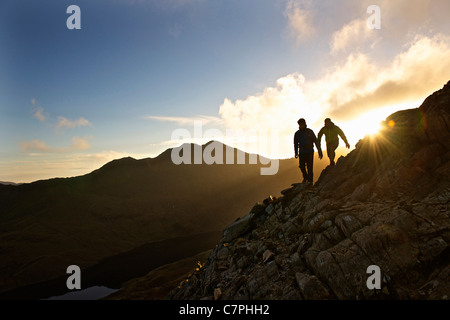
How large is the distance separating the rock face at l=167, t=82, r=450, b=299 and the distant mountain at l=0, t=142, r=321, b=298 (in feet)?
350

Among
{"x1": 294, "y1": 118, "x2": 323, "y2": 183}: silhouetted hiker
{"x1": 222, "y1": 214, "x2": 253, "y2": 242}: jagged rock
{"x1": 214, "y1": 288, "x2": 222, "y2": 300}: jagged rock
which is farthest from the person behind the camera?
{"x1": 222, "y1": 214, "x2": 253, "y2": 242}: jagged rock

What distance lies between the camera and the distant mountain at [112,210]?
97.8 m

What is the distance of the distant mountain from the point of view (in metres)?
97.8

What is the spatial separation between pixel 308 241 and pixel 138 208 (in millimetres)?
147556

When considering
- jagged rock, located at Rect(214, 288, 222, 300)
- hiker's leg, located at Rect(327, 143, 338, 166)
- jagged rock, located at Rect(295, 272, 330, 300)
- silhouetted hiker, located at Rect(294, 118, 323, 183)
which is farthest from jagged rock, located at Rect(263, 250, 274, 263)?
hiker's leg, located at Rect(327, 143, 338, 166)

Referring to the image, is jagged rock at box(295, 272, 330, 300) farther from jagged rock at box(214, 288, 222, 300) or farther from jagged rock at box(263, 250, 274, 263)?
jagged rock at box(214, 288, 222, 300)

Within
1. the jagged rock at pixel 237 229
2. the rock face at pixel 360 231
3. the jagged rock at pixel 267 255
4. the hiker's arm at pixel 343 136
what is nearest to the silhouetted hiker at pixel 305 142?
the hiker's arm at pixel 343 136

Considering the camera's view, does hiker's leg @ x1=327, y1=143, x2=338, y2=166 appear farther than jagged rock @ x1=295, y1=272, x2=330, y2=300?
Yes

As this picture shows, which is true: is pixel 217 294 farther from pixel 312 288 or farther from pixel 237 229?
pixel 237 229

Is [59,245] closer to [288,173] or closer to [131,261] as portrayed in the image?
[131,261]

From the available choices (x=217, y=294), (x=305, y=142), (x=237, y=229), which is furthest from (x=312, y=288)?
(x=305, y=142)

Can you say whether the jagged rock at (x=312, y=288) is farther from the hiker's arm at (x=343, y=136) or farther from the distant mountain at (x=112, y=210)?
the distant mountain at (x=112, y=210)

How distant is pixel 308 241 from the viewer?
1173 centimetres
